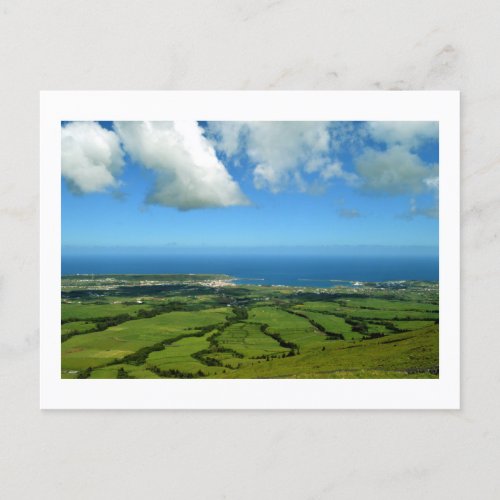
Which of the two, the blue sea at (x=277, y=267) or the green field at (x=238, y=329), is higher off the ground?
the blue sea at (x=277, y=267)

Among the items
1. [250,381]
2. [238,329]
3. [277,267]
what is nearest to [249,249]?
[277,267]
